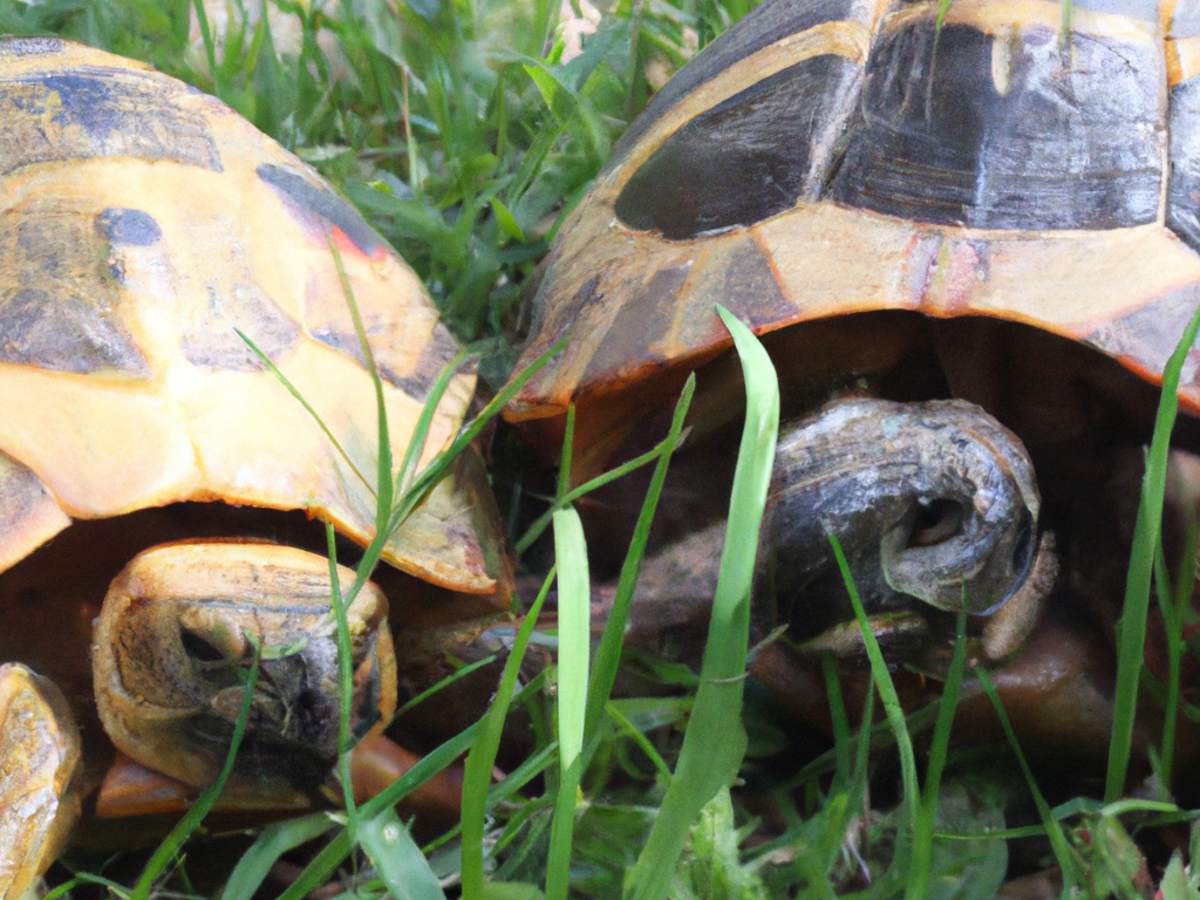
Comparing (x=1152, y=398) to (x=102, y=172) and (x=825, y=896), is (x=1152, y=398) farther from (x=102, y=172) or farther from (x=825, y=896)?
(x=102, y=172)

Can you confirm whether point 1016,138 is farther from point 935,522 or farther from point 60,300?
point 60,300

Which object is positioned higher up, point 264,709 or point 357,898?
point 264,709

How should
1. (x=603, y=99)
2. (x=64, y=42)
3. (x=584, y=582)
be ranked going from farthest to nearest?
(x=603, y=99) → (x=64, y=42) → (x=584, y=582)

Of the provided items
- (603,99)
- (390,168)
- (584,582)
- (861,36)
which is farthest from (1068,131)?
(390,168)

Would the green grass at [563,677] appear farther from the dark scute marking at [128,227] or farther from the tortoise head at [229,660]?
the dark scute marking at [128,227]

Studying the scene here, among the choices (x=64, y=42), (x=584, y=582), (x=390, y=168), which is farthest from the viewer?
(x=390, y=168)

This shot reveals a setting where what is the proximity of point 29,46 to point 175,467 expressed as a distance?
0.75 meters

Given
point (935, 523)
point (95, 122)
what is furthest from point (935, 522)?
point (95, 122)

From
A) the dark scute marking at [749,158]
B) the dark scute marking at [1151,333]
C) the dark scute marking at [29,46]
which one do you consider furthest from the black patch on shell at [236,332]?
the dark scute marking at [1151,333]

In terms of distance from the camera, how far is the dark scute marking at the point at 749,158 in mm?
1044

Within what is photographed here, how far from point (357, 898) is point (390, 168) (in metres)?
1.30

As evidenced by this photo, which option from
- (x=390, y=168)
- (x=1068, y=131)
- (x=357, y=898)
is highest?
(x=1068, y=131)

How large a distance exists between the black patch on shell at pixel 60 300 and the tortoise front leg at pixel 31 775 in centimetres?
27

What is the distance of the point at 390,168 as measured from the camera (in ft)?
5.96
